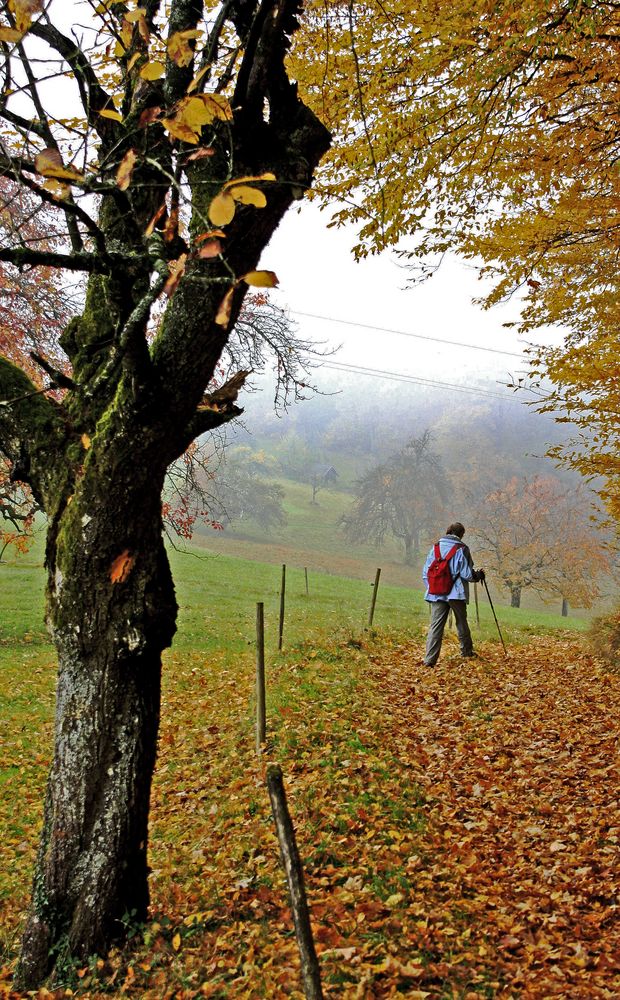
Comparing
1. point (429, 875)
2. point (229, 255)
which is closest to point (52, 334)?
point (229, 255)

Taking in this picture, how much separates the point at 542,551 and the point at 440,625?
91.7 ft

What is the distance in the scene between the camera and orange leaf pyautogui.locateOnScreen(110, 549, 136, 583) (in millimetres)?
3121

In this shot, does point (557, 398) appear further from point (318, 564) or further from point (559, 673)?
point (318, 564)

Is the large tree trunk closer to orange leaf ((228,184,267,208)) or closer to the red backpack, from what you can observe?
orange leaf ((228,184,267,208))

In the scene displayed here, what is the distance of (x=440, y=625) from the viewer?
938cm

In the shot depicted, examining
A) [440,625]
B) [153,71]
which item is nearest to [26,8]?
[153,71]

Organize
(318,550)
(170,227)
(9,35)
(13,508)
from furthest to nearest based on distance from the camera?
(318,550) → (13,508) → (170,227) → (9,35)

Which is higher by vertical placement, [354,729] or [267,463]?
[267,463]

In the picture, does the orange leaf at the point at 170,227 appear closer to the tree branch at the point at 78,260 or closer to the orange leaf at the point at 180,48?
the tree branch at the point at 78,260

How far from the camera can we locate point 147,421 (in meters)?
3.16

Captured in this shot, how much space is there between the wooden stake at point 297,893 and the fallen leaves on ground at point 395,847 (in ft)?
3.00

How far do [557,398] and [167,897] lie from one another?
7147 mm

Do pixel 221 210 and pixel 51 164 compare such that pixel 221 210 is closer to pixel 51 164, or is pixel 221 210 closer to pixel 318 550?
pixel 51 164

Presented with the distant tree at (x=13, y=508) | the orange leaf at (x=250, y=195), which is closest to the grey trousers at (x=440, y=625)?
the distant tree at (x=13, y=508)
